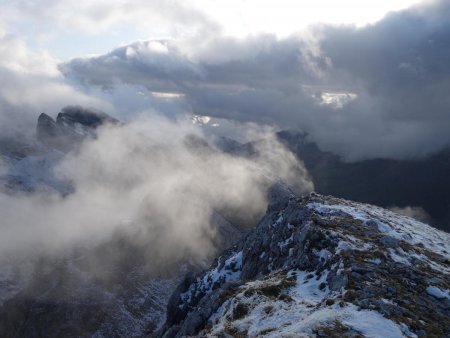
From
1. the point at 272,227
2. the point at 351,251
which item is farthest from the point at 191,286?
the point at 351,251

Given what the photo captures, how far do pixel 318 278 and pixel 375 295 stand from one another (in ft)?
33.0

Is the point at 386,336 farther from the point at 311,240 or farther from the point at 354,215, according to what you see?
the point at 354,215

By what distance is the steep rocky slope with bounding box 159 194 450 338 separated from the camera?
33938 millimetres

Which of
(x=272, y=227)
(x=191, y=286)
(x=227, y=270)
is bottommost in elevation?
(x=191, y=286)

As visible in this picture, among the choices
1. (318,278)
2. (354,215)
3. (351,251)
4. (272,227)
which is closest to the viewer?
(318,278)

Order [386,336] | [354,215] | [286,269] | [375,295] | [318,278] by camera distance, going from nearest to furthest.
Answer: [386,336]
[375,295]
[318,278]
[286,269]
[354,215]

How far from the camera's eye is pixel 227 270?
89875 millimetres

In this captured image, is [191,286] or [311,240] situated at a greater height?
[311,240]

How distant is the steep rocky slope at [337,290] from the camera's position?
33938 millimetres

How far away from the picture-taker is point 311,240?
58.3 meters

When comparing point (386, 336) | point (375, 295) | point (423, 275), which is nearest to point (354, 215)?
point (423, 275)

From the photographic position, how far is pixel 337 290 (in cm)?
4219

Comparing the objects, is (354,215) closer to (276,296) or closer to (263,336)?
(276,296)

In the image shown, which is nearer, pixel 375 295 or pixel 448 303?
pixel 375 295
